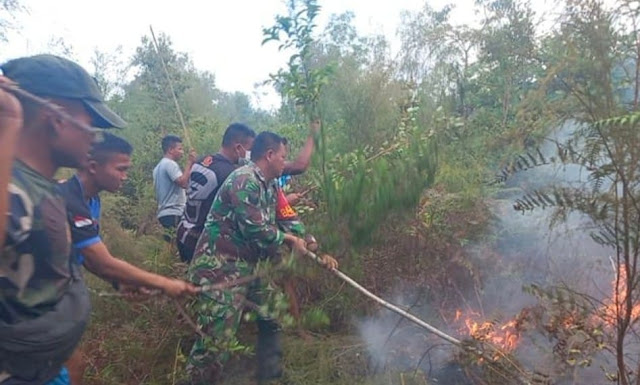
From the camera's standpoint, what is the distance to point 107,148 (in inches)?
112

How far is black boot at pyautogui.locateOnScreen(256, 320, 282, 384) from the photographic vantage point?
Result: 14.0 feet

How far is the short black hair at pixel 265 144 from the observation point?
4.01 meters

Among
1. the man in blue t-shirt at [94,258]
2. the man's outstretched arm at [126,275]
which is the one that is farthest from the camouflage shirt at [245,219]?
the man's outstretched arm at [126,275]

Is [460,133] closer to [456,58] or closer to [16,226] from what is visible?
[16,226]

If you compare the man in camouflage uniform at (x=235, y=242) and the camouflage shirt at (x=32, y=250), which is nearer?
the camouflage shirt at (x=32, y=250)

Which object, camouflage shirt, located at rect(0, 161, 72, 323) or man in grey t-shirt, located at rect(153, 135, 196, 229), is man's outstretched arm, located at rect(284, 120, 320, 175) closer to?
man in grey t-shirt, located at rect(153, 135, 196, 229)

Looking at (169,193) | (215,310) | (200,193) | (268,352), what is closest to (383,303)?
(215,310)

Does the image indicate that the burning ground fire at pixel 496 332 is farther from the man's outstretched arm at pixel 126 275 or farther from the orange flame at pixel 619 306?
the man's outstretched arm at pixel 126 275

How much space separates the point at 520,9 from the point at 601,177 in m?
1.10

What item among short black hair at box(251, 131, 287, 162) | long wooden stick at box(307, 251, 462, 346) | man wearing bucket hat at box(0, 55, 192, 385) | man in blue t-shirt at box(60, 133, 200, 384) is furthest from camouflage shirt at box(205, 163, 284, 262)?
man wearing bucket hat at box(0, 55, 192, 385)

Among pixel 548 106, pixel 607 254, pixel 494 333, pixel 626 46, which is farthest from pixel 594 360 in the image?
pixel 626 46

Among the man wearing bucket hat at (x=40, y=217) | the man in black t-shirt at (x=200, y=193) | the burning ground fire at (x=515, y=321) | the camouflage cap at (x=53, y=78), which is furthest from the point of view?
the man in black t-shirt at (x=200, y=193)

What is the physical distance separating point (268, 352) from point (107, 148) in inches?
82.0

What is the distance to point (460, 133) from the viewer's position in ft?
12.4
